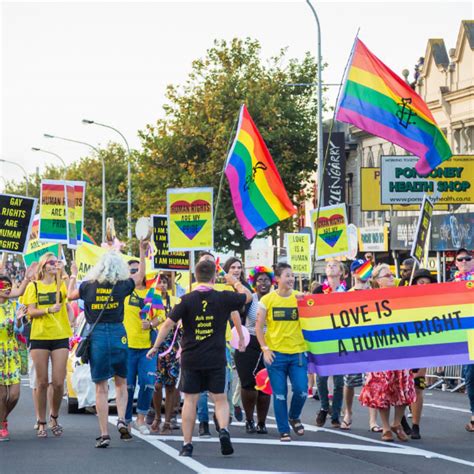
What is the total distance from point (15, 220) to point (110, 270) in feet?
14.4

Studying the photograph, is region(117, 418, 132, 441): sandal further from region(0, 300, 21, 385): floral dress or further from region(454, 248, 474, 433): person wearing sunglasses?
region(454, 248, 474, 433): person wearing sunglasses

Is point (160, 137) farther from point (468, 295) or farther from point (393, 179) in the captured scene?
point (468, 295)

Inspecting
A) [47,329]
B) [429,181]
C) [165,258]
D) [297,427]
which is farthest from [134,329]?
[429,181]

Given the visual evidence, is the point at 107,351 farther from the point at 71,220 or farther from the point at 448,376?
the point at 448,376

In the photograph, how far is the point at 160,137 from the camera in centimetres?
5269

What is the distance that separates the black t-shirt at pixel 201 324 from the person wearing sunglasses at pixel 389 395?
228 cm

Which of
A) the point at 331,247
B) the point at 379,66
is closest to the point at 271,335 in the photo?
the point at 379,66


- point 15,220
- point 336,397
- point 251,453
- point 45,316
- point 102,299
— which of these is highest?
point 15,220

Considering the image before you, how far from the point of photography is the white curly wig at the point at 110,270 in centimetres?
1407

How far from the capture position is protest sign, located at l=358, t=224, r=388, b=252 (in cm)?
5112

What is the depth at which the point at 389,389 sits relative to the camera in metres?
14.8

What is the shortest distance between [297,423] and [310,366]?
84 centimetres

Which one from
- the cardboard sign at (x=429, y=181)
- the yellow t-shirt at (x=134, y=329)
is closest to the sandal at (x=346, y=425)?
the yellow t-shirt at (x=134, y=329)

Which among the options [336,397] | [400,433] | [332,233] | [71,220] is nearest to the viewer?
[400,433]
